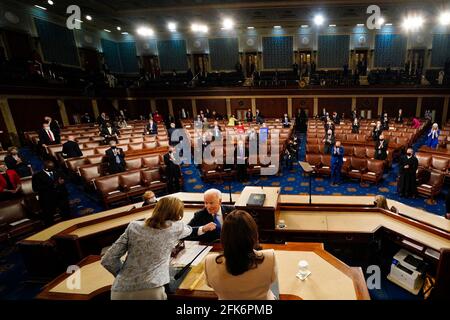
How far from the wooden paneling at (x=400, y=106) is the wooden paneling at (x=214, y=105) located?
439 inches

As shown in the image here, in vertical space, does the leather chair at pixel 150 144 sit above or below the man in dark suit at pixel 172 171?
above

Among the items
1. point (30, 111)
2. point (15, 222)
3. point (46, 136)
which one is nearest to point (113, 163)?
point (15, 222)

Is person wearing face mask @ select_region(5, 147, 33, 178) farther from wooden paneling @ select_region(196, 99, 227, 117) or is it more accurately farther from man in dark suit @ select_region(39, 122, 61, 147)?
wooden paneling @ select_region(196, 99, 227, 117)

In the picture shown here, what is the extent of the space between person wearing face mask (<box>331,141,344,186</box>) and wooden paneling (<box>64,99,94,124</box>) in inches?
605

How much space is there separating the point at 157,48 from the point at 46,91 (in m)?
Result: 11.0

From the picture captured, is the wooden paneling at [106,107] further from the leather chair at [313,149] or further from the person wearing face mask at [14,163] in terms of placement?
the leather chair at [313,149]

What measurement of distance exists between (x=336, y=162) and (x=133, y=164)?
624 centimetres

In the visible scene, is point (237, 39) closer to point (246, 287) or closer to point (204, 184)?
point (204, 184)

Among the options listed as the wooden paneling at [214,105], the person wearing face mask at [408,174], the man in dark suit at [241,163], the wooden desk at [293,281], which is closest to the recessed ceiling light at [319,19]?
the wooden paneling at [214,105]

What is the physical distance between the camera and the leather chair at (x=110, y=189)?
258 inches

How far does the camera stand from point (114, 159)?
736 centimetres

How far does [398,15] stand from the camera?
52.9ft

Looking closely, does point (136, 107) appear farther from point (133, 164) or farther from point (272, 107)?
point (133, 164)

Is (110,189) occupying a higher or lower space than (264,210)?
lower
